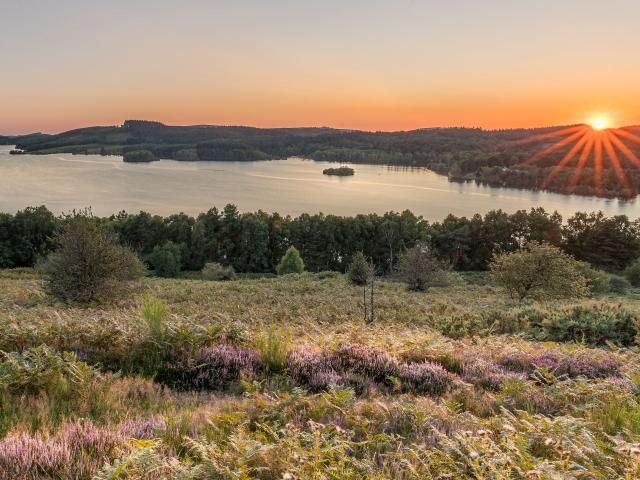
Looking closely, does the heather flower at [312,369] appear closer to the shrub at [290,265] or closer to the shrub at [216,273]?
the shrub at [216,273]

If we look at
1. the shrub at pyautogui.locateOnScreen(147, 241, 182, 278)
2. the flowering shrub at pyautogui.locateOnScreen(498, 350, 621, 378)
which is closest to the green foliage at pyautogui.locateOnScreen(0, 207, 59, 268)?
the shrub at pyautogui.locateOnScreen(147, 241, 182, 278)

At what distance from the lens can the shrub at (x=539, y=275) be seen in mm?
26594

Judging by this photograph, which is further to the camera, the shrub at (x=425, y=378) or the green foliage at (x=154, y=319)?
the green foliage at (x=154, y=319)

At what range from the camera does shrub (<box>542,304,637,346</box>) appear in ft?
37.7

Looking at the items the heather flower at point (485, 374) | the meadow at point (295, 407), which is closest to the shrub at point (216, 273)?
the meadow at point (295, 407)

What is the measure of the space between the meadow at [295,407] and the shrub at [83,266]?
439 inches

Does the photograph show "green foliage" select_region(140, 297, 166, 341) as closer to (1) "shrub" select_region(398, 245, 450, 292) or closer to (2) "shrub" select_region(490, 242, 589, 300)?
(2) "shrub" select_region(490, 242, 589, 300)

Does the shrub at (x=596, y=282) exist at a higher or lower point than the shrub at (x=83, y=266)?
lower

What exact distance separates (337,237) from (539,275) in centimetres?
5198

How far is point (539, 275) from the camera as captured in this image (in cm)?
2666

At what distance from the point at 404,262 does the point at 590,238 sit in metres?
55.4

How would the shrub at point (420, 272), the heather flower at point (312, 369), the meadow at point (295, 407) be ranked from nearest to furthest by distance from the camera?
the meadow at point (295, 407)
the heather flower at point (312, 369)
the shrub at point (420, 272)

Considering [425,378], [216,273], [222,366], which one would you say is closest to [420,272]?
[425,378]

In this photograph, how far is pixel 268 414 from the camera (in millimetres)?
3945
